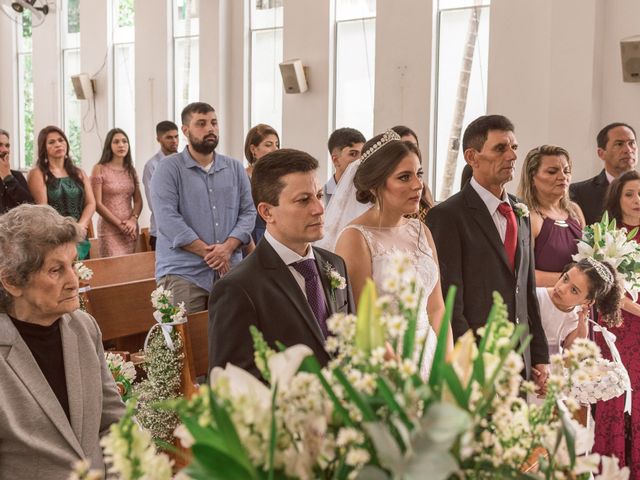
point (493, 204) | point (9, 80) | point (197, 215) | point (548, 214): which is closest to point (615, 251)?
point (548, 214)

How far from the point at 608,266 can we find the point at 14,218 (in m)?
2.74

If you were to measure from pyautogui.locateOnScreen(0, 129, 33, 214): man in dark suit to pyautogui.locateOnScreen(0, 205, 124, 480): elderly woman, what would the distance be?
16.1ft

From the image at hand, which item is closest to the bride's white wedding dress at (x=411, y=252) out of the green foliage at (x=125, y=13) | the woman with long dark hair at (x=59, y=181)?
the woman with long dark hair at (x=59, y=181)

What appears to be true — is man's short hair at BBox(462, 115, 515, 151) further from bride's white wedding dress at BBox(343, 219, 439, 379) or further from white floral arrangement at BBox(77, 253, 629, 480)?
white floral arrangement at BBox(77, 253, 629, 480)

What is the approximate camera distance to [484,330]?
4.46 feet

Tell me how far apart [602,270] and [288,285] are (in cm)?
204

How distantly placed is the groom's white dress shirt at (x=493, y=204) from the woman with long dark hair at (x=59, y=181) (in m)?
4.36

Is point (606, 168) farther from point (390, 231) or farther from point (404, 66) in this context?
point (390, 231)

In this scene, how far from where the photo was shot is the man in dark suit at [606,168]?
5.88 metres

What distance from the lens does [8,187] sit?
291 inches

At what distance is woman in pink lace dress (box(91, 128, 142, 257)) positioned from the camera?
8.21m

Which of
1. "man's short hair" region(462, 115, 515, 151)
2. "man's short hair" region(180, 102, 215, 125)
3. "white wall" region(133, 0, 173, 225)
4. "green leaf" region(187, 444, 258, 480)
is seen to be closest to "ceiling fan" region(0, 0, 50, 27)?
"white wall" region(133, 0, 173, 225)

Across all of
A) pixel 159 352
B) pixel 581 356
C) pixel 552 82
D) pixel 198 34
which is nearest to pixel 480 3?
pixel 552 82

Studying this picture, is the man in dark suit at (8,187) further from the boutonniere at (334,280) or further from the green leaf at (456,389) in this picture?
the green leaf at (456,389)
